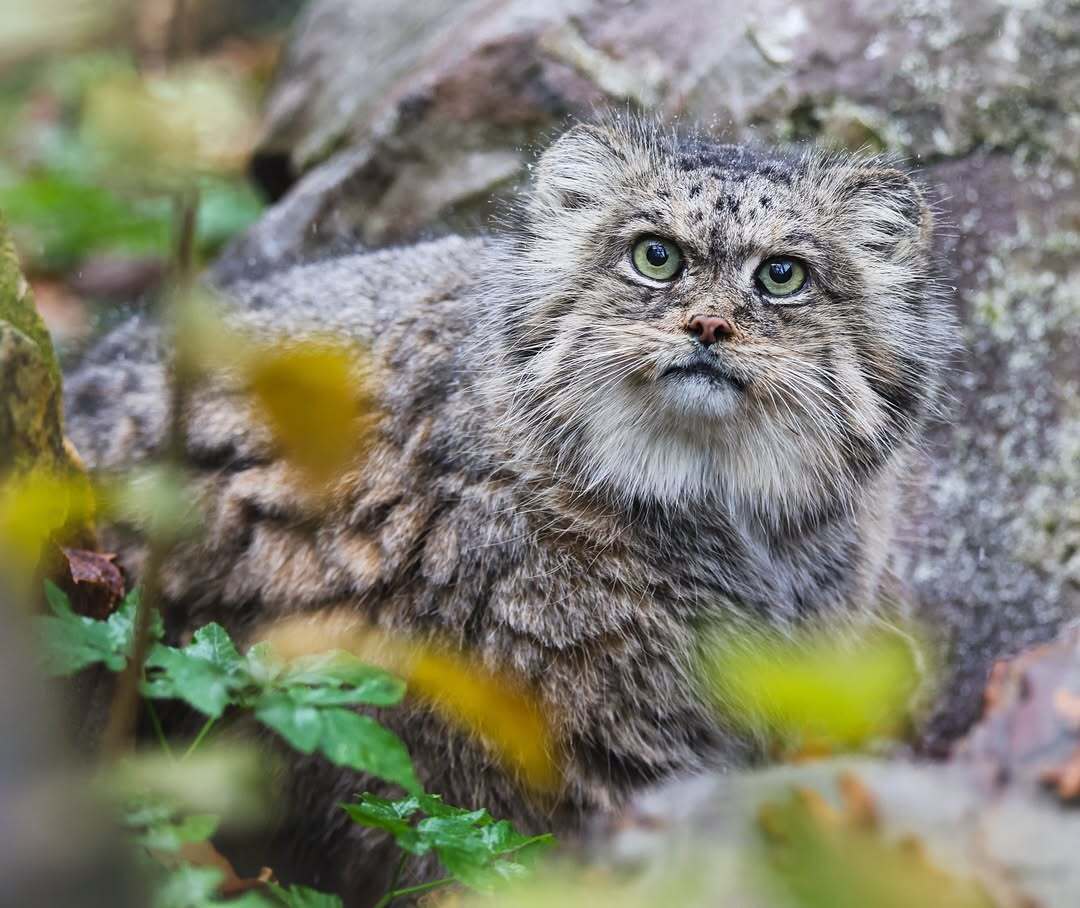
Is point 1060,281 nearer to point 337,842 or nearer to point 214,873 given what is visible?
point 337,842

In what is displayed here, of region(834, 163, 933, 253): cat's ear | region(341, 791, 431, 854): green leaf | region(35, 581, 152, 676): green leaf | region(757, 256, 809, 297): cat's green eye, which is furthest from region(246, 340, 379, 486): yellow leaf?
region(834, 163, 933, 253): cat's ear

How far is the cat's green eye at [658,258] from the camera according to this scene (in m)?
4.31

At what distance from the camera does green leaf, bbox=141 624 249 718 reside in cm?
267

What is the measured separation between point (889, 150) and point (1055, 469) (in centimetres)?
181

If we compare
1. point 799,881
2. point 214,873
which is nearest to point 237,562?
point 214,873

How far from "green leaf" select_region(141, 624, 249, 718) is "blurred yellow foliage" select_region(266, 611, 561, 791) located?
107 centimetres

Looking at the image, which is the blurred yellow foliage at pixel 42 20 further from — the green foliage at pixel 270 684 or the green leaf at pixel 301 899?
the green leaf at pixel 301 899

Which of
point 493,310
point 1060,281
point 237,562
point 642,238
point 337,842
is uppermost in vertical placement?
point 1060,281

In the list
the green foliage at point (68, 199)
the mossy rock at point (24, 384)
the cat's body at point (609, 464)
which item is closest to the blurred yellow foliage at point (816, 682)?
the cat's body at point (609, 464)

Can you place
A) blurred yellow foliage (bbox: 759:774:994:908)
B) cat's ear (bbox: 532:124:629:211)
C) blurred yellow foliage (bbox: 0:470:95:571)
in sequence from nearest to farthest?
blurred yellow foliage (bbox: 759:774:994:908) < blurred yellow foliage (bbox: 0:470:95:571) < cat's ear (bbox: 532:124:629:211)

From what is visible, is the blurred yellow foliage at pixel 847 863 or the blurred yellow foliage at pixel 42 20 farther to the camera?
the blurred yellow foliage at pixel 42 20

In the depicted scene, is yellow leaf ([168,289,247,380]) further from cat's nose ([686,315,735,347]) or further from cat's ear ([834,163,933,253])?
cat's ear ([834,163,933,253])

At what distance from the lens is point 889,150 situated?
20.8 feet

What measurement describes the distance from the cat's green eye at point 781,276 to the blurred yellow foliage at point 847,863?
256cm
